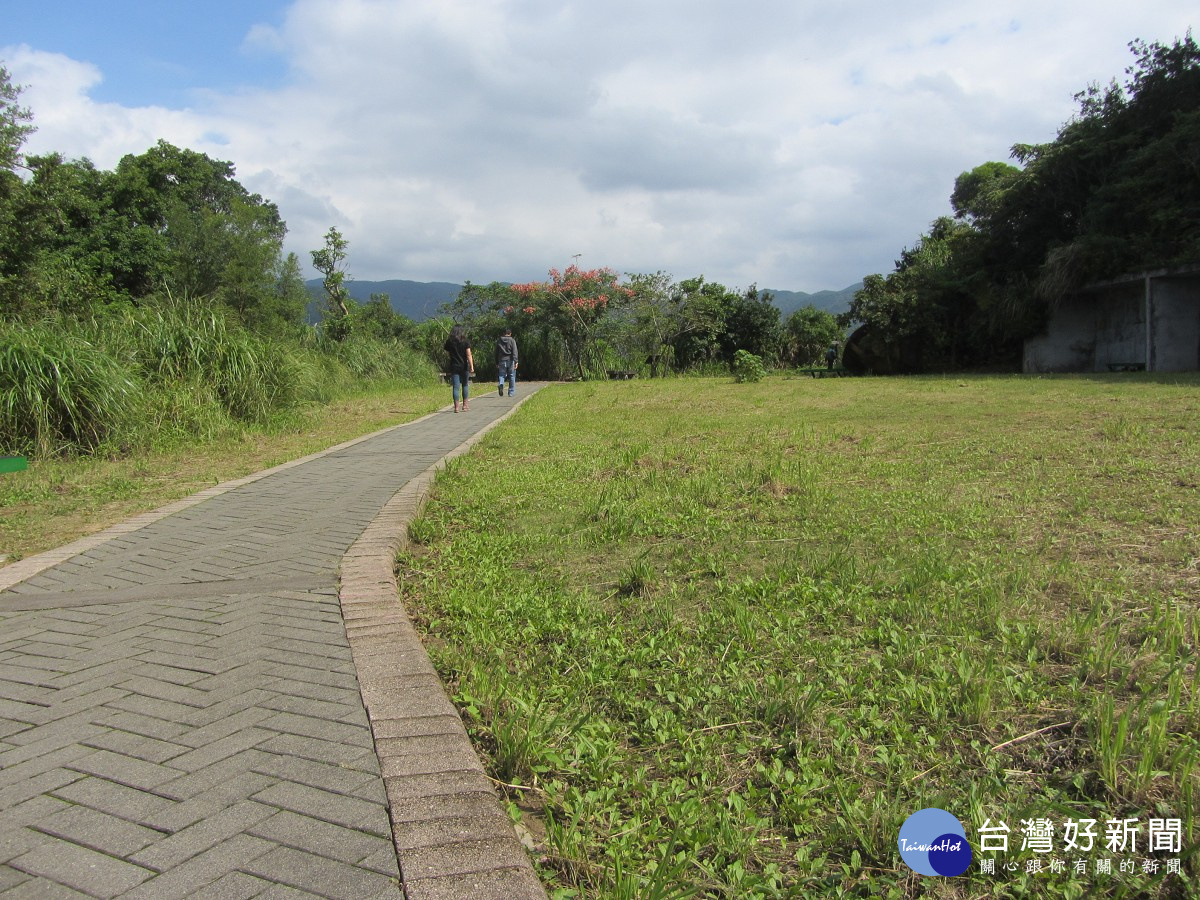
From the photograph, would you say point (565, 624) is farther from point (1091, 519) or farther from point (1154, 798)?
point (1091, 519)

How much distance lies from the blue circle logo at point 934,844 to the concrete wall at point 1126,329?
19.3 meters

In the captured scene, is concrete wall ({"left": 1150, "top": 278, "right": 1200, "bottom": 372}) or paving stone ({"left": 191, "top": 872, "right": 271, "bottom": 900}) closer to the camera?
paving stone ({"left": 191, "top": 872, "right": 271, "bottom": 900})

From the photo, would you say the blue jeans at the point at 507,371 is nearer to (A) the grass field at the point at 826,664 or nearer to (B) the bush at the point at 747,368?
(B) the bush at the point at 747,368

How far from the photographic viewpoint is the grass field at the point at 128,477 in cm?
537

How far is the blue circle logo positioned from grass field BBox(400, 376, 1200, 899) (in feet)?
0.08

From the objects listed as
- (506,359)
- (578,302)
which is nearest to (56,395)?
(506,359)

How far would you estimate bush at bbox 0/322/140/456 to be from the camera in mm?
8227

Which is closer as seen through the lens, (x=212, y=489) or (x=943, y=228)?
(x=212, y=489)

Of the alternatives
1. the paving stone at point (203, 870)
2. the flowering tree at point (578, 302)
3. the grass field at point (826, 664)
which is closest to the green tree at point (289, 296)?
the flowering tree at point (578, 302)

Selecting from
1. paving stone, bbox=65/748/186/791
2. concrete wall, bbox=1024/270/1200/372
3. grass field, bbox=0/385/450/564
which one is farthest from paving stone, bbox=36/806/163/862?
concrete wall, bbox=1024/270/1200/372

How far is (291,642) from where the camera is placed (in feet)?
10.2

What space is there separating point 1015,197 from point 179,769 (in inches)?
976

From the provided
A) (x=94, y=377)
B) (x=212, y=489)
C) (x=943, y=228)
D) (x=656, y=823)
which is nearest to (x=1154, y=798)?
(x=656, y=823)

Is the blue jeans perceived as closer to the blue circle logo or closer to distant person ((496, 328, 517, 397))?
distant person ((496, 328, 517, 397))
